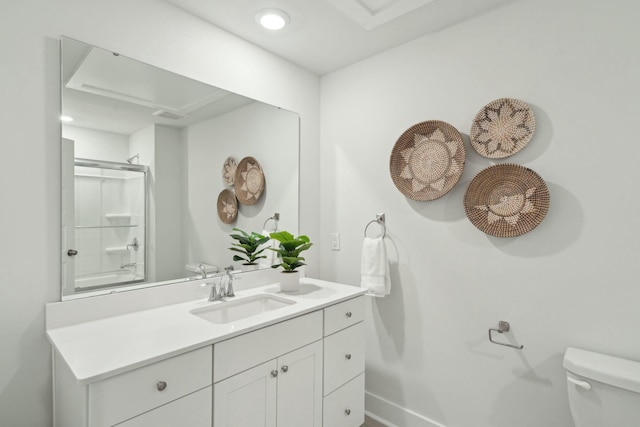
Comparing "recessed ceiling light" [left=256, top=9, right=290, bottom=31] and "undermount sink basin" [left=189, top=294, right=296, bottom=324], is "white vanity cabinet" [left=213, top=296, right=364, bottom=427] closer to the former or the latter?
"undermount sink basin" [left=189, top=294, right=296, bottom=324]

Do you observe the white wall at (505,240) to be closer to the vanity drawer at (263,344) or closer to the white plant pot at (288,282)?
the white plant pot at (288,282)

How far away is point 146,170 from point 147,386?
1005 mm

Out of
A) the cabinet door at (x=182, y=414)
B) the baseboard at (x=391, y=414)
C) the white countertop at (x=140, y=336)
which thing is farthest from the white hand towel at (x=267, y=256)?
the baseboard at (x=391, y=414)

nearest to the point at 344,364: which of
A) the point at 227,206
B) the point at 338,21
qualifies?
the point at 227,206

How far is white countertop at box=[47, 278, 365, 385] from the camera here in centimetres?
99

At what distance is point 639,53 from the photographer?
1336mm

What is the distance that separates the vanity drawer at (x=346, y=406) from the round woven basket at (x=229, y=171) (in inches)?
51.6

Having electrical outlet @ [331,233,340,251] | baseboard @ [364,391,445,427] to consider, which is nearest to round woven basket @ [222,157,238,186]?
electrical outlet @ [331,233,340,251]

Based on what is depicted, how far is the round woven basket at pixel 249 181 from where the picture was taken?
2.00 m

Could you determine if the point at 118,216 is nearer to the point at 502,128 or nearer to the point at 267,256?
the point at 267,256

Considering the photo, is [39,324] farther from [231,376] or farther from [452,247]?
[452,247]

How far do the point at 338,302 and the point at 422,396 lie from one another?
0.86 metres

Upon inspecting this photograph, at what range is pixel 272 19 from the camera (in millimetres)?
1766

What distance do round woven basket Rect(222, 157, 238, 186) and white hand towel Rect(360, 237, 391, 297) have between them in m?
0.95
